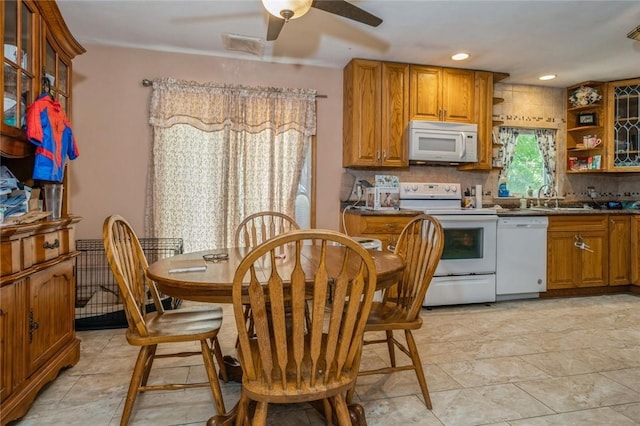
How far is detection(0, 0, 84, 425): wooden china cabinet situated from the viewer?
1.65m

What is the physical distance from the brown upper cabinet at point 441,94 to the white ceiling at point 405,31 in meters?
0.10

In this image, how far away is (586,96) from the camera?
4.46m

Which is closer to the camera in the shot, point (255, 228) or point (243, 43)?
point (255, 228)

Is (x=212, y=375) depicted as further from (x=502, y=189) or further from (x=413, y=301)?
(x=502, y=189)

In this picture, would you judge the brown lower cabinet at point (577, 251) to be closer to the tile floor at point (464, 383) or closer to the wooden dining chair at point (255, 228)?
the tile floor at point (464, 383)

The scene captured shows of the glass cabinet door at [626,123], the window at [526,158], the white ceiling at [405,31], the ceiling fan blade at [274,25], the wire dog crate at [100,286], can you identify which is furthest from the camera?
the window at [526,158]

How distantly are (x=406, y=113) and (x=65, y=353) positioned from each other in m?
3.38

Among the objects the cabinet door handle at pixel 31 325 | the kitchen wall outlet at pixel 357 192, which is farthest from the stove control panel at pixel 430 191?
the cabinet door handle at pixel 31 325

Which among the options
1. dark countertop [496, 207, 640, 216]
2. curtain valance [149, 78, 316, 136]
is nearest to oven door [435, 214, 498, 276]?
dark countertop [496, 207, 640, 216]

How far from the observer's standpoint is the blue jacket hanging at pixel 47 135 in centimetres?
193

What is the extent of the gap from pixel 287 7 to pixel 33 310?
194cm

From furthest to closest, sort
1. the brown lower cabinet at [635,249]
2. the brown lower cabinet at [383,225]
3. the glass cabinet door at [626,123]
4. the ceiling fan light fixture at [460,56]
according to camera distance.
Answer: the glass cabinet door at [626,123]
the brown lower cabinet at [635,249]
the ceiling fan light fixture at [460,56]
the brown lower cabinet at [383,225]

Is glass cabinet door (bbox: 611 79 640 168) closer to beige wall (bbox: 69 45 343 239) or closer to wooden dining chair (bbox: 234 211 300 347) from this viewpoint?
wooden dining chair (bbox: 234 211 300 347)

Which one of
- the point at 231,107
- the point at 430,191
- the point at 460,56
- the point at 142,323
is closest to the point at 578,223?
the point at 430,191
